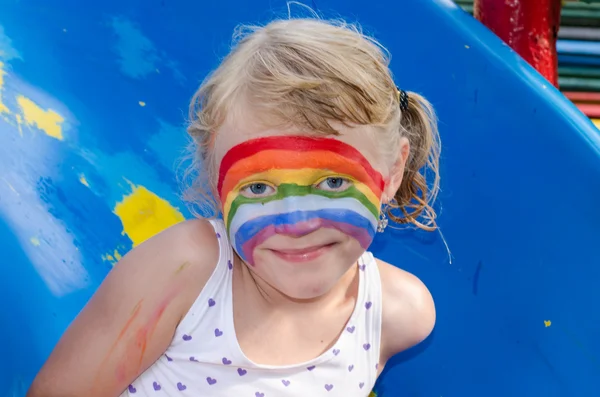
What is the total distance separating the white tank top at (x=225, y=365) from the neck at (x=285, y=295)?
0.02 meters

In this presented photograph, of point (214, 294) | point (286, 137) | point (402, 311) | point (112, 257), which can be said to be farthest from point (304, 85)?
point (112, 257)

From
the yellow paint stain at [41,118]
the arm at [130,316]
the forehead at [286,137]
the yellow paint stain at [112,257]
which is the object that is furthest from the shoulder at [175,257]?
the yellow paint stain at [41,118]

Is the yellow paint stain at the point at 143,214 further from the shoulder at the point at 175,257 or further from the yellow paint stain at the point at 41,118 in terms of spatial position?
the shoulder at the point at 175,257

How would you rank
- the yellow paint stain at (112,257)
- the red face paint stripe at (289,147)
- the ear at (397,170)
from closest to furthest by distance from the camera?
1. the red face paint stripe at (289,147)
2. the ear at (397,170)
3. the yellow paint stain at (112,257)

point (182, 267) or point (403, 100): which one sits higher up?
point (403, 100)

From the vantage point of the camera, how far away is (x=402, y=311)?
1041mm

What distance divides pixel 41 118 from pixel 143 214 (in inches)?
9.2

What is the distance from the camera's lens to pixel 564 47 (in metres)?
2.13

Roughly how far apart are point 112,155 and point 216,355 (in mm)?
534

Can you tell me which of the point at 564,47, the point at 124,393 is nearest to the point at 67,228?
the point at 124,393

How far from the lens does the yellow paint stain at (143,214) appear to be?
4.26ft

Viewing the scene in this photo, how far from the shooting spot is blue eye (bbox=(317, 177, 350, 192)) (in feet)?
2.66

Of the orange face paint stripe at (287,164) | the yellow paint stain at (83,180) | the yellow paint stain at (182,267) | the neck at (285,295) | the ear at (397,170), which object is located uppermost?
the orange face paint stripe at (287,164)

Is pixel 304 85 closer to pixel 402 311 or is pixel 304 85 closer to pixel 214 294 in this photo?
pixel 214 294
